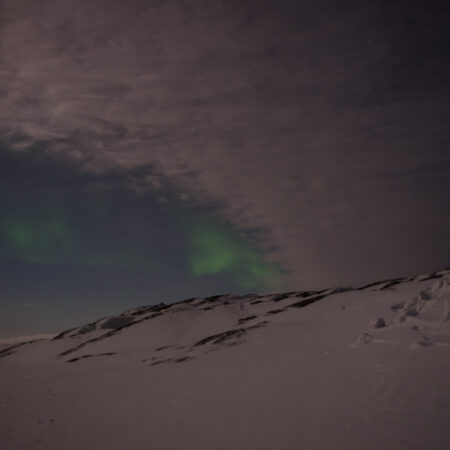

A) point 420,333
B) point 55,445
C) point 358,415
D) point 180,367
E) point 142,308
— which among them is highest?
point 142,308

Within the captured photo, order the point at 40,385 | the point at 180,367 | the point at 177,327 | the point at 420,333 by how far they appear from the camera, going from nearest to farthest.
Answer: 1. the point at 420,333
2. the point at 180,367
3. the point at 40,385
4. the point at 177,327

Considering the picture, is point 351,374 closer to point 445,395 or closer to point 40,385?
point 445,395

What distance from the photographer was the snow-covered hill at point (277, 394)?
29.3ft

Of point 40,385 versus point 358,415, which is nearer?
point 358,415

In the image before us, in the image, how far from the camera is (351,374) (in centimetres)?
1205

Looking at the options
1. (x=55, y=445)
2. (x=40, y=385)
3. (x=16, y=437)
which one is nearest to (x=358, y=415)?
(x=55, y=445)

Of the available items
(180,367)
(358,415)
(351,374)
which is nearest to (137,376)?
(180,367)

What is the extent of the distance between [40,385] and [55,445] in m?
15.7

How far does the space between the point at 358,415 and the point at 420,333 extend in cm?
666

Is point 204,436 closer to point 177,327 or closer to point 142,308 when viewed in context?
point 177,327

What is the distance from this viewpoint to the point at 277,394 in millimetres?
12156

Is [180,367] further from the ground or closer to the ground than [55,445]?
further from the ground

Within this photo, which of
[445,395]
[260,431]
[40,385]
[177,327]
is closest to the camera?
[445,395]

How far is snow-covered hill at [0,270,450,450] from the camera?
8.92 m
